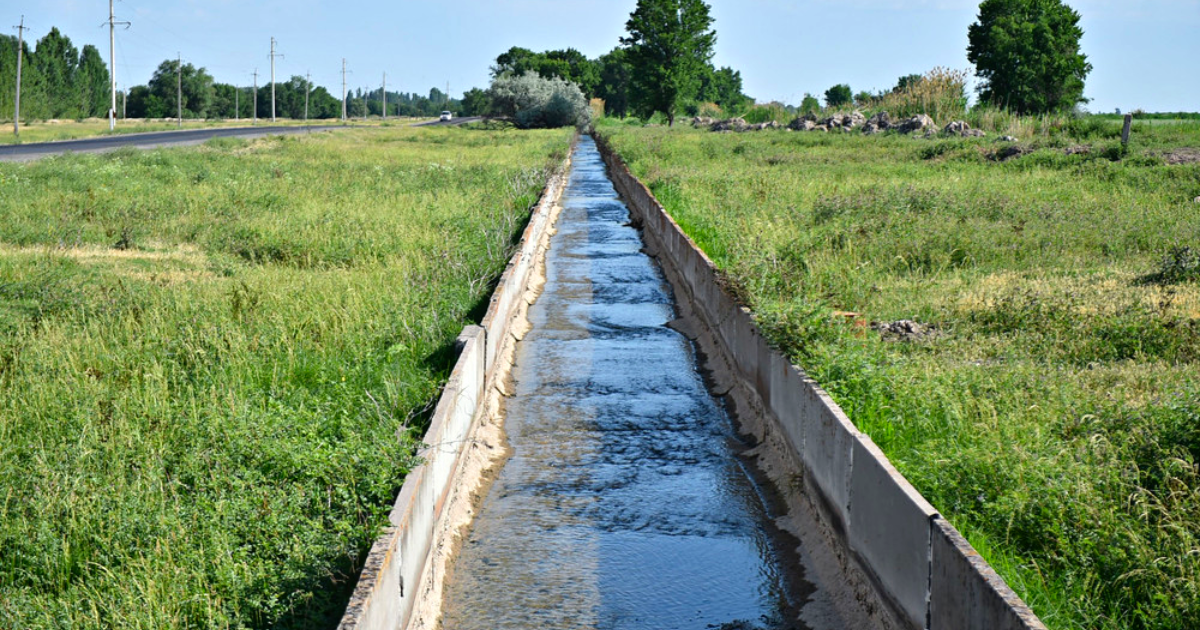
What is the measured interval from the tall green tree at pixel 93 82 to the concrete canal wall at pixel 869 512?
368 ft

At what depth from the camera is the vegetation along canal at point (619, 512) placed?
19.8 ft

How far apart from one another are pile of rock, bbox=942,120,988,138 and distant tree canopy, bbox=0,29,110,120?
65618 millimetres

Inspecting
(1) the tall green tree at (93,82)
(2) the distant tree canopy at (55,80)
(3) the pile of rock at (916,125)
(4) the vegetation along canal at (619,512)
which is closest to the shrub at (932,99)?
(3) the pile of rock at (916,125)

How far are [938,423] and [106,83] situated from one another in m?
130

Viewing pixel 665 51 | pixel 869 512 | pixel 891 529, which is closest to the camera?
pixel 891 529

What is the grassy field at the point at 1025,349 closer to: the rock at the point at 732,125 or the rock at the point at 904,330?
the rock at the point at 904,330

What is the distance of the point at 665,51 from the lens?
8744cm

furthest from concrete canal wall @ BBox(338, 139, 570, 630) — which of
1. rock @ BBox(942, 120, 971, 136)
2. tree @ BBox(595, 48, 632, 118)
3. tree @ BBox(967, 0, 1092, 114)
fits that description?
tree @ BBox(595, 48, 632, 118)

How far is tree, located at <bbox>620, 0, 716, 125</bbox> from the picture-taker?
86631mm

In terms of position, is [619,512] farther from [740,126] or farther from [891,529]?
[740,126]

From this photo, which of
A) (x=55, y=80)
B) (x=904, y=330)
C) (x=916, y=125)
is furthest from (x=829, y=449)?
(x=55, y=80)

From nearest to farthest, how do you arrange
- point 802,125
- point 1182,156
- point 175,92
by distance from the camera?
point 1182,156, point 802,125, point 175,92

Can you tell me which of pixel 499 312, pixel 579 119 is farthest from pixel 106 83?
pixel 499 312

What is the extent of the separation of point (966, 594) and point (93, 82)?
127 metres
